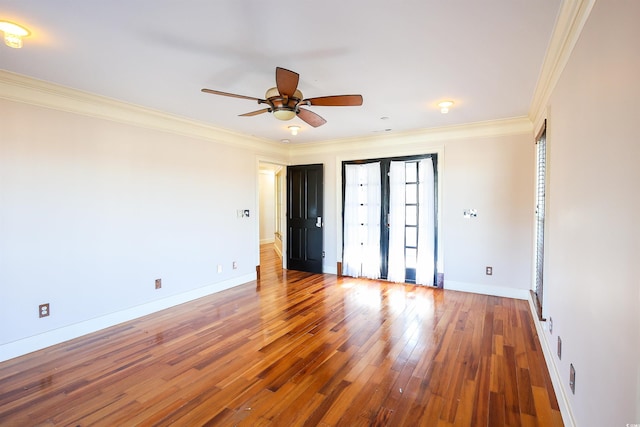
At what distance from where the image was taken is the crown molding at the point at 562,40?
173cm

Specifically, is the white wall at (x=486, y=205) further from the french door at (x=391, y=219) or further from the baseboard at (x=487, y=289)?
the french door at (x=391, y=219)

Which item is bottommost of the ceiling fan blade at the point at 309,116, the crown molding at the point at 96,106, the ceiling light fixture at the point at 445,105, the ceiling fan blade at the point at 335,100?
the ceiling fan blade at the point at 309,116

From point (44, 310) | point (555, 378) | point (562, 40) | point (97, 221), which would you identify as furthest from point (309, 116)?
point (44, 310)

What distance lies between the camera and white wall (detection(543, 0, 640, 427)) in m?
1.07

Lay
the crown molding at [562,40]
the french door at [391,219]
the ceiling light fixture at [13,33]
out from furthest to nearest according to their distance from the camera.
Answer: the french door at [391,219] → the ceiling light fixture at [13,33] → the crown molding at [562,40]

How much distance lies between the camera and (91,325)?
3301mm

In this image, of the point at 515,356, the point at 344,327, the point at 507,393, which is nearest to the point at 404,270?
the point at 344,327

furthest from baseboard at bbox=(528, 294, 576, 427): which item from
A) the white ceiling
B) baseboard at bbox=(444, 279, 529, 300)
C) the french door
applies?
the white ceiling

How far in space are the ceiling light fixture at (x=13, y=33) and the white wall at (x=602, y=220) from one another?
10.9ft

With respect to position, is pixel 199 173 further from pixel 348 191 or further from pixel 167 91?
pixel 348 191

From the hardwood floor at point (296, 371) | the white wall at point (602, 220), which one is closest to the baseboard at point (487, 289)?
the hardwood floor at point (296, 371)

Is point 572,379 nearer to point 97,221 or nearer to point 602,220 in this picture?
point 602,220

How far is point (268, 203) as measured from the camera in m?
10.4

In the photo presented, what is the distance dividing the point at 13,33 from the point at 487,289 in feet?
19.0
